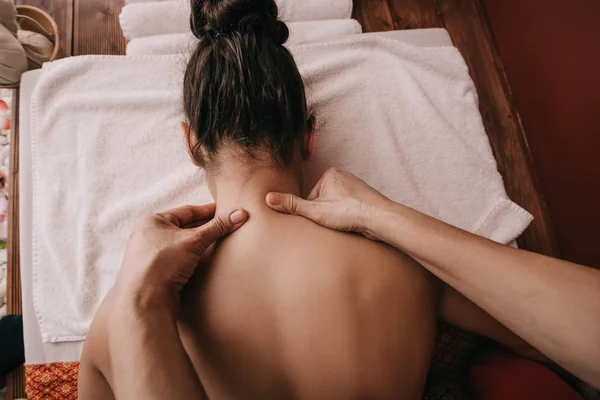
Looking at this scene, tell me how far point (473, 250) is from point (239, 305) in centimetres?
48

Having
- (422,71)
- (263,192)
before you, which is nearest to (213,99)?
(263,192)

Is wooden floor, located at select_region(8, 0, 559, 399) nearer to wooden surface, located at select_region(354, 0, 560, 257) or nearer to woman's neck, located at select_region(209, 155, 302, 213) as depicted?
wooden surface, located at select_region(354, 0, 560, 257)

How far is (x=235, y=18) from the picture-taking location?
2.98 ft

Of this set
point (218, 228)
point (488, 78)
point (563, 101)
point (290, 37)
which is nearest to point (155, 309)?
point (218, 228)

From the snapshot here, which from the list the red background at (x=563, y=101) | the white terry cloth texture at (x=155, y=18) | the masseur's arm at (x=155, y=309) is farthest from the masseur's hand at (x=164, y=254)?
the red background at (x=563, y=101)

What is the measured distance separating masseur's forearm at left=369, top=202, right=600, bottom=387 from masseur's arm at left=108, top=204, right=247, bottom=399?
14.5 inches

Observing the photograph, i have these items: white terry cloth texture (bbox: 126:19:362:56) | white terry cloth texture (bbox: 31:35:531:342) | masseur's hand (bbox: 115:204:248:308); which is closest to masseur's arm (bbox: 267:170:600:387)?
masseur's hand (bbox: 115:204:248:308)

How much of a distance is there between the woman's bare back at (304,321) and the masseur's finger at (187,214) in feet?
0.51

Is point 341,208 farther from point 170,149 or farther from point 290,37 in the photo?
point 290,37

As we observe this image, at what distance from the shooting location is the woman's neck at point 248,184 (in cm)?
88

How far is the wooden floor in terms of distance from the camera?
1489 mm

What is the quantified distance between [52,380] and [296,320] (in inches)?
29.0

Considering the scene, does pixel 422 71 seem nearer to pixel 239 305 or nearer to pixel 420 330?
pixel 420 330

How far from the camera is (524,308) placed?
0.75 metres
